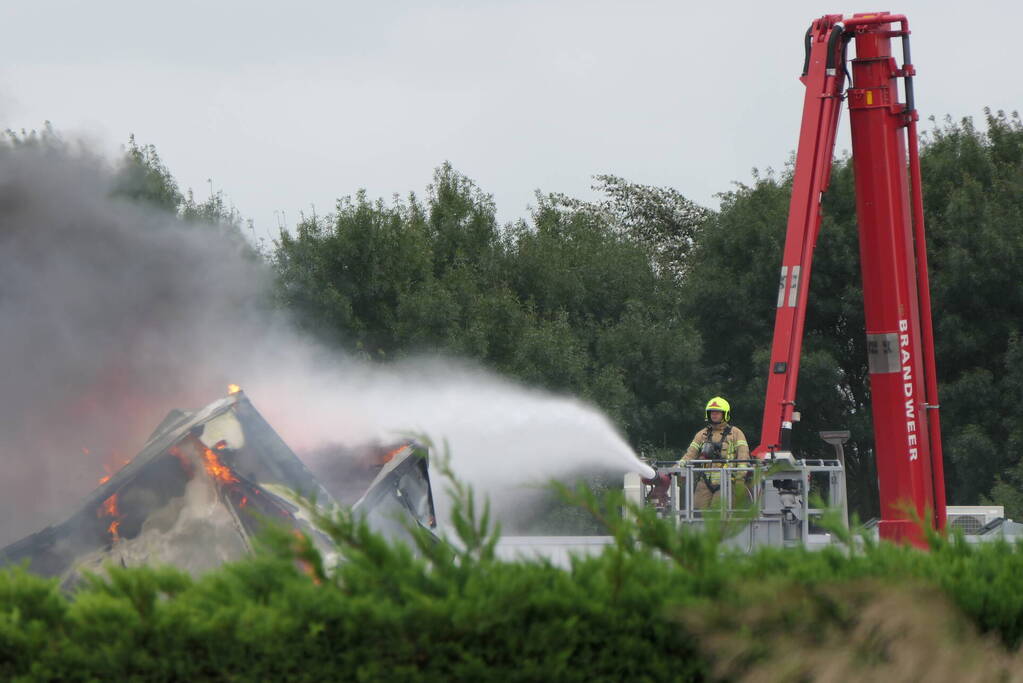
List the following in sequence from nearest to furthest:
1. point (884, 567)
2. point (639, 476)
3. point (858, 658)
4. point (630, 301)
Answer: point (858, 658) < point (884, 567) < point (639, 476) < point (630, 301)

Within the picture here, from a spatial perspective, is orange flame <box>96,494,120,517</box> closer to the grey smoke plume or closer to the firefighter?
the grey smoke plume

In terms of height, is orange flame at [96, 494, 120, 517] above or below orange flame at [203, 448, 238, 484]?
below

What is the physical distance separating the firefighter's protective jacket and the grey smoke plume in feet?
9.04

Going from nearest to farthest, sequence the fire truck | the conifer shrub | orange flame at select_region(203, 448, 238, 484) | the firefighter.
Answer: the conifer shrub < orange flame at select_region(203, 448, 238, 484) < the fire truck < the firefighter

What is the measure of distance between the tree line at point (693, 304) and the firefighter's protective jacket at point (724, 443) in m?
12.3

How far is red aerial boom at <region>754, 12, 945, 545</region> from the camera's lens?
1250 centimetres

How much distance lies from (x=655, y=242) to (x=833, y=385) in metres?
15.7

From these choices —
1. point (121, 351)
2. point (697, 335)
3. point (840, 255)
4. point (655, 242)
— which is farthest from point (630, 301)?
point (121, 351)

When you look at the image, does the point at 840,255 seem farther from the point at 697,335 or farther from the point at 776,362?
the point at 776,362

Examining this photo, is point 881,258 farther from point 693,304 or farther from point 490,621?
point 693,304

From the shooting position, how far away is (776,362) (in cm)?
1277

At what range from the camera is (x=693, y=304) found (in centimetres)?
3269

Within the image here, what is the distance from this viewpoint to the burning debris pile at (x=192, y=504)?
28.4ft

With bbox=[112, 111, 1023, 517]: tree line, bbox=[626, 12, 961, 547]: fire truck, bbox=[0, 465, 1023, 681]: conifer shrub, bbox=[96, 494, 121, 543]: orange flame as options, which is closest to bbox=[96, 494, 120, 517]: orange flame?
bbox=[96, 494, 121, 543]: orange flame
